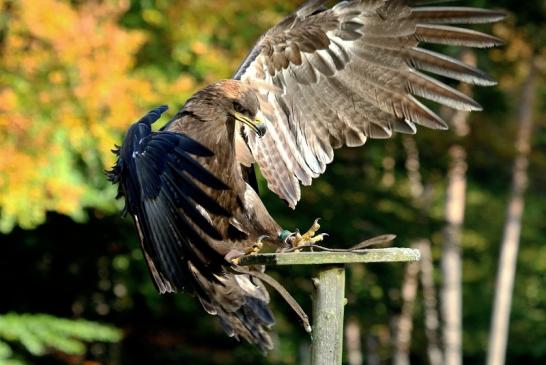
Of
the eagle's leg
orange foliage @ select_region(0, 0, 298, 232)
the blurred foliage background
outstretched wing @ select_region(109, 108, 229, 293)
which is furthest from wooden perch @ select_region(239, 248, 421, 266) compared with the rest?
orange foliage @ select_region(0, 0, 298, 232)

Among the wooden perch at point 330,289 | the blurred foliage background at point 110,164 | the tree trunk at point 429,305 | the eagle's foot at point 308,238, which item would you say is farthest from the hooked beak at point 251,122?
the tree trunk at point 429,305

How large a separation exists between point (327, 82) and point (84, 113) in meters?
3.87

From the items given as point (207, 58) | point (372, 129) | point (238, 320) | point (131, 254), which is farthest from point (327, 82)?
point (131, 254)

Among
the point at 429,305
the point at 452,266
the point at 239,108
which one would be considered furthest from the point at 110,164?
the point at 429,305

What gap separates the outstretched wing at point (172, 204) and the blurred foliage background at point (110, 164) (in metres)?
3.51

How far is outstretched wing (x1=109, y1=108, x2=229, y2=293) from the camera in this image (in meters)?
4.66

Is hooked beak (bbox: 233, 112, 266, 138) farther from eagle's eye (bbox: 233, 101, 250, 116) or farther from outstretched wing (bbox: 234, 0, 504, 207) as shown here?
outstretched wing (bbox: 234, 0, 504, 207)

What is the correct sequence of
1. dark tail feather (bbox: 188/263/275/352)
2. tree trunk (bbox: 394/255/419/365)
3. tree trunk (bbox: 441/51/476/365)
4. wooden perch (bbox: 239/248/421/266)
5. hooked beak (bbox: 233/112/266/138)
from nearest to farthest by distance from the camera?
wooden perch (bbox: 239/248/421/266) < dark tail feather (bbox: 188/263/275/352) < hooked beak (bbox: 233/112/266/138) < tree trunk (bbox: 441/51/476/365) < tree trunk (bbox: 394/255/419/365)

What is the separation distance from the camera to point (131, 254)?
37.5ft

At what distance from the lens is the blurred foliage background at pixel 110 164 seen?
30.6 ft

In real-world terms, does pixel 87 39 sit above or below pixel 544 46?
below

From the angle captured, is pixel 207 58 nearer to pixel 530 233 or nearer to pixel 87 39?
pixel 87 39

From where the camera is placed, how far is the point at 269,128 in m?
5.79

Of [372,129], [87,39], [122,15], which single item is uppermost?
[122,15]
